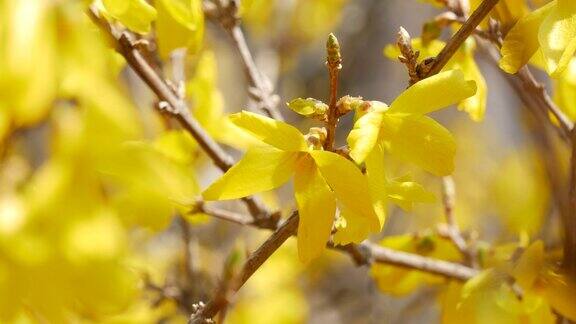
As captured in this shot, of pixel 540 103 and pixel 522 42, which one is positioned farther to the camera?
pixel 540 103

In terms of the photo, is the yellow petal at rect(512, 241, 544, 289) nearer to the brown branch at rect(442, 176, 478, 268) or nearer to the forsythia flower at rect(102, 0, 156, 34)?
the brown branch at rect(442, 176, 478, 268)

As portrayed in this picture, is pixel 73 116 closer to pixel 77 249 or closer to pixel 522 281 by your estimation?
pixel 77 249

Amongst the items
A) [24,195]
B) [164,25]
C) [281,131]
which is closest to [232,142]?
[164,25]

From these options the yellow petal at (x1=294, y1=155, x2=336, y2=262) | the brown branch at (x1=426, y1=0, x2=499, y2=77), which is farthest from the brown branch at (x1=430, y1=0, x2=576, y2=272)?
the yellow petal at (x1=294, y1=155, x2=336, y2=262)

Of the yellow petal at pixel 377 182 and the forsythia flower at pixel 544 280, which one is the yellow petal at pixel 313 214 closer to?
the yellow petal at pixel 377 182

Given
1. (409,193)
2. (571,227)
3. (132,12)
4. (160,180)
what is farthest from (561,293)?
(132,12)

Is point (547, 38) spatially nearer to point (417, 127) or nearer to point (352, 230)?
point (417, 127)
